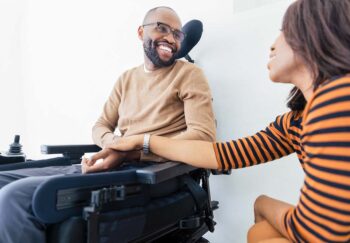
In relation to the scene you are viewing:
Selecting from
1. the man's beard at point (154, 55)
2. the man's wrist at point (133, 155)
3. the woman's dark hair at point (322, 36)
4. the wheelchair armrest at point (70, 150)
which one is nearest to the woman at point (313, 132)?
the woman's dark hair at point (322, 36)

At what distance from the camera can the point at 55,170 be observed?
1.24 m

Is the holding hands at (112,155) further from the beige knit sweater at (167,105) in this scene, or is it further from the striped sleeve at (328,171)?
the striped sleeve at (328,171)

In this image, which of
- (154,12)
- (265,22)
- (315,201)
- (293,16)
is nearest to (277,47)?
(293,16)

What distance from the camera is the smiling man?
1194 mm

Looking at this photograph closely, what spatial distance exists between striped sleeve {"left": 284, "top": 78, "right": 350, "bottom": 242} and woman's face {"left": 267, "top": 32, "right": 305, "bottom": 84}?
0.15 m

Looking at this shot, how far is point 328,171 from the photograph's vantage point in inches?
20.8

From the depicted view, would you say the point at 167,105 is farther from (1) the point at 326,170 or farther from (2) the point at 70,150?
(1) the point at 326,170

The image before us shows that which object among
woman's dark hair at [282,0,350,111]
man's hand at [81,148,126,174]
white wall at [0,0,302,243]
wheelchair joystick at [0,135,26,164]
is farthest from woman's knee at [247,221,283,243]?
wheelchair joystick at [0,135,26,164]

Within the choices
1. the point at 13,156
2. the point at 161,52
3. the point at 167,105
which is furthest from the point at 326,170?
the point at 13,156

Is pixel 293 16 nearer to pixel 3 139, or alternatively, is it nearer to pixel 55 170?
pixel 55 170

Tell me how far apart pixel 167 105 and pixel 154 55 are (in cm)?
30

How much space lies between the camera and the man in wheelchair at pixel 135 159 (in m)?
0.69

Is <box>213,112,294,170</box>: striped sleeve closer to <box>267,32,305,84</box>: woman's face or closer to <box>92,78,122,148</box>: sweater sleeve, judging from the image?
<box>267,32,305,84</box>: woman's face

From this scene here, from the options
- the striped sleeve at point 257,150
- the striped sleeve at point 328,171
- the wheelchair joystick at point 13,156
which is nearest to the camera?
the striped sleeve at point 328,171
